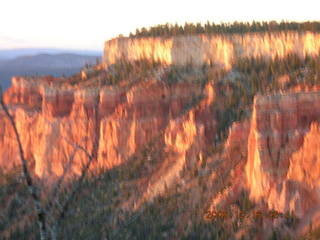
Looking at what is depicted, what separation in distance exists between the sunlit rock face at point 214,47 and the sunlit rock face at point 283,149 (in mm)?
14061

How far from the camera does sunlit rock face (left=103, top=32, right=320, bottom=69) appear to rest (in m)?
56.7

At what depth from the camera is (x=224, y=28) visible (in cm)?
6725

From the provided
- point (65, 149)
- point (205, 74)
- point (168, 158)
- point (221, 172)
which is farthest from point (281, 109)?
point (65, 149)

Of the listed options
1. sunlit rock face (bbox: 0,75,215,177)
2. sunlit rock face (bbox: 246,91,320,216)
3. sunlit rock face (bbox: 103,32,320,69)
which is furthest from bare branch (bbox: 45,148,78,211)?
sunlit rock face (bbox: 103,32,320,69)

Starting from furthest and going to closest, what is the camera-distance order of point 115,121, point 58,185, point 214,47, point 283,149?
point 214,47
point 115,121
point 283,149
point 58,185

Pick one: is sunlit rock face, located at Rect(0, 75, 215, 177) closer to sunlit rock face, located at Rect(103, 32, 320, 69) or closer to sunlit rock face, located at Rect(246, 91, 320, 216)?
sunlit rock face, located at Rect(103, 32, 320, 69)

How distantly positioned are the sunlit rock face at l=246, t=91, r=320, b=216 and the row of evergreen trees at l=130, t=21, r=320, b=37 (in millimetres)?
19297

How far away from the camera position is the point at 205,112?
51.2m

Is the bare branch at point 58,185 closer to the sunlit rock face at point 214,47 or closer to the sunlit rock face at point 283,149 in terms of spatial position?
the sunlit rock face at point 283,149

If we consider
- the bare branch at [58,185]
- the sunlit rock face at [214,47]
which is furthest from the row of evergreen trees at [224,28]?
the bare branch at [58,185]

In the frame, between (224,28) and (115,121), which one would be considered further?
(224,28)

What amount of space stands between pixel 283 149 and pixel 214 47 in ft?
74.7

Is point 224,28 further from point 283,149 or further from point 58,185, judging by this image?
point 58,185

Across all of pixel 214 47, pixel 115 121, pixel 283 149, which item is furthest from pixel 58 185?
pixel 214 47
